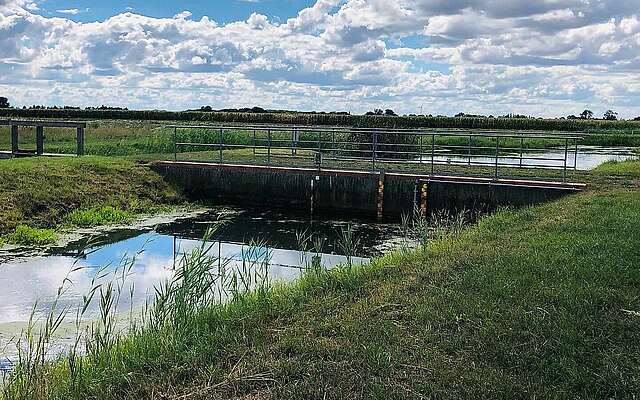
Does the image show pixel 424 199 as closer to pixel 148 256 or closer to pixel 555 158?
pixel 555 158

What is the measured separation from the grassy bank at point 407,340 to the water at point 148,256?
1.29 m

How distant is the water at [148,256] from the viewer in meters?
9.29

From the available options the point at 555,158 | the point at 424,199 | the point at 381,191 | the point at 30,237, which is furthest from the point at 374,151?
the point at 30,237

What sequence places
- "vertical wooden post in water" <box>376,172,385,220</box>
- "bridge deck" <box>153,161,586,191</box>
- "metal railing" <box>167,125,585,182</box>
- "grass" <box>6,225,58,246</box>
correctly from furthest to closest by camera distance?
"metal railing" <box>167,125,585,182</box>, "vertical wooden post in water" <box>376,172,385,220</box>, "bridge deck" <box>153,161,586,191</box>, "grass" <box>6,225,58,246</box>

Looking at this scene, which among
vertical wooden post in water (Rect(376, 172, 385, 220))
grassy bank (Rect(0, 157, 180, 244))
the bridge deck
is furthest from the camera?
vertical wooden post in water (Rect(376, 172, 385, 220))

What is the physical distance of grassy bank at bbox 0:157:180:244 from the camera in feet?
50.5

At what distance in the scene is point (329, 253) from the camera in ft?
46.5

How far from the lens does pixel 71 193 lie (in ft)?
57.3

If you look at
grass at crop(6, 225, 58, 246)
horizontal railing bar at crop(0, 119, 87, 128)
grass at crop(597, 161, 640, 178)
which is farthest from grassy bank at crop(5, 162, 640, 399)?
horizontal railing bar at crop(0, 119, 87, 128)

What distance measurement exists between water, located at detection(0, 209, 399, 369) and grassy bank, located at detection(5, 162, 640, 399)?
1.29m

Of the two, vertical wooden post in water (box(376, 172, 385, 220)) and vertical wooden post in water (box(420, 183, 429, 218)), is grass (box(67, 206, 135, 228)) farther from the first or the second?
vertical wooden post in water (box(420, 183, 429, 218))

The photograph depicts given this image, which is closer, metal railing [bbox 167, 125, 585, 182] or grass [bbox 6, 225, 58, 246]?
grass [bbox 6, 225, 58, 246]

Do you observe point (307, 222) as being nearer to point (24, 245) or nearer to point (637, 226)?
point (24, 245)

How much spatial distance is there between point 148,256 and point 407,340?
7.82 meters
